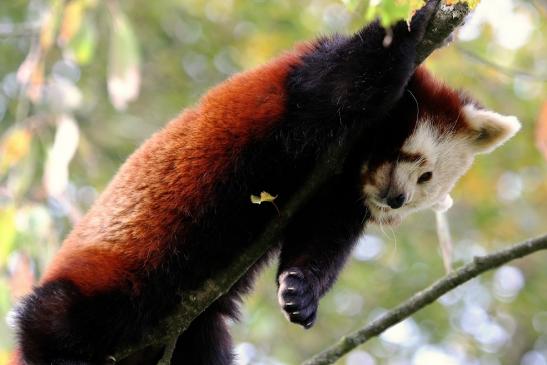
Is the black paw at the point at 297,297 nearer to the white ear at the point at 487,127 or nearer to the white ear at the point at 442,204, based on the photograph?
the white ear at the point at 442,204

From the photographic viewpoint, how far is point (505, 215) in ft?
29.5

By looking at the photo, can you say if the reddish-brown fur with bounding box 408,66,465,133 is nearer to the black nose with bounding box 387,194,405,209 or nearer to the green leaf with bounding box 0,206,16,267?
the black nose with bounding box 387,194,405,209

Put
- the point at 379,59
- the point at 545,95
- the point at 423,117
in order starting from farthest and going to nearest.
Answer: the point at 545,95, the point at 423,117, the point at 379,59

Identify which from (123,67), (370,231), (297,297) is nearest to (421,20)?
(297,297)

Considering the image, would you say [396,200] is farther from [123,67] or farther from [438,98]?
[123,67]

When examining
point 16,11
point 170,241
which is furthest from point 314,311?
point 16,11

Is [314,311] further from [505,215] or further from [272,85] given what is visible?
[505,215]

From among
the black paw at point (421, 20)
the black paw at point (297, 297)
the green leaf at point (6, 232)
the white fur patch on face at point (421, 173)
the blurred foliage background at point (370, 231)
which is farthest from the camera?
the blurred foliage background at point (370, 231)

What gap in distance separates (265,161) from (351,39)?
62 centimetres

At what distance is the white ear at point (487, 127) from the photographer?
394cm

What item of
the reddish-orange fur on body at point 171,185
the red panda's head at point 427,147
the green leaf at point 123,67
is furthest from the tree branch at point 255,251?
the green leaf at point 123,67

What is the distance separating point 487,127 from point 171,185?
158 centimetres

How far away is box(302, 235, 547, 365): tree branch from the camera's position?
3.12 meters

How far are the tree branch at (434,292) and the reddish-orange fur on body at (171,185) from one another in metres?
0.81
